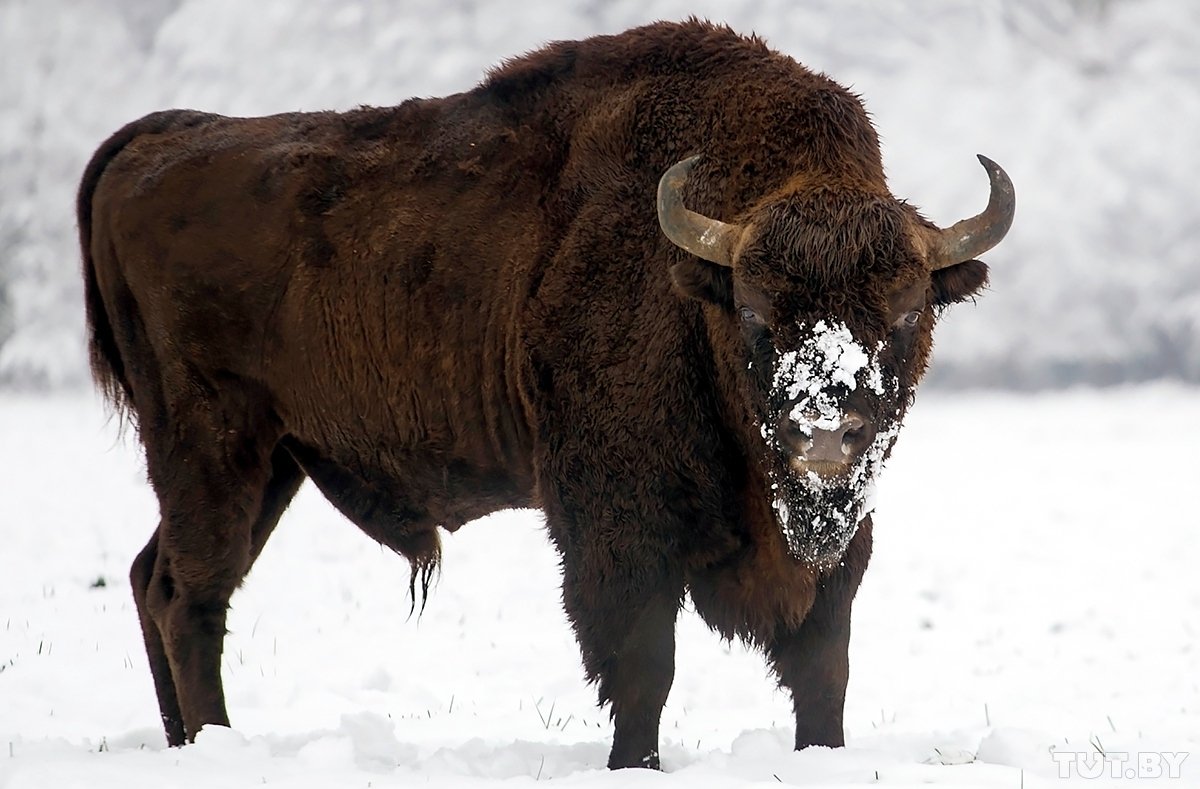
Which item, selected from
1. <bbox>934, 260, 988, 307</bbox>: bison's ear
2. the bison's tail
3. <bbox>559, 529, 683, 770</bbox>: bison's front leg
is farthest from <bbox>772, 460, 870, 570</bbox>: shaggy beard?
the bison's tail

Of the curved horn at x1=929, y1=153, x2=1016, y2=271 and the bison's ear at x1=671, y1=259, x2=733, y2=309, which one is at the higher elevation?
the curved horn at x1=929, y1=153, x2=1016, y2=271

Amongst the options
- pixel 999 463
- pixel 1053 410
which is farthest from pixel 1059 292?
pixel 999 463

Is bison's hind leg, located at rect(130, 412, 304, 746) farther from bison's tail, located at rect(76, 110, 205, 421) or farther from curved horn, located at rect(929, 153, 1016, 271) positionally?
curved horn, located at rect(929, 153, 1016, 271)

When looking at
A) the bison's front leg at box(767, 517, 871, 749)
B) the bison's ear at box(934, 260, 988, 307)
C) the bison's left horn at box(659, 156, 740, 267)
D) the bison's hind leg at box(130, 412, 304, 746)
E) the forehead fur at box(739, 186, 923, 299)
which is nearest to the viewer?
the forehead fur at box(739, 186, 923, 299)

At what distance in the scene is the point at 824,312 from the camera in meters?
4.01

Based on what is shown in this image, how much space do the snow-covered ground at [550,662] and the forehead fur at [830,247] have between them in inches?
58.8

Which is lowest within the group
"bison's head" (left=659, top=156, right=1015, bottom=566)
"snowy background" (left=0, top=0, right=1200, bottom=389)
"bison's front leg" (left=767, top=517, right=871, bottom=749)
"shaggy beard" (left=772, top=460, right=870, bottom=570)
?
"bison's front leg" (left=767, top=517, right=871, bottom=749)

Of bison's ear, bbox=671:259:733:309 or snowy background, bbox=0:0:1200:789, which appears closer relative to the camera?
bison's ear, bbox=671:259:733:309

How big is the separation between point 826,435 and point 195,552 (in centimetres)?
292

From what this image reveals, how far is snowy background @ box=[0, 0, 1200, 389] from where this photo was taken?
2283cm

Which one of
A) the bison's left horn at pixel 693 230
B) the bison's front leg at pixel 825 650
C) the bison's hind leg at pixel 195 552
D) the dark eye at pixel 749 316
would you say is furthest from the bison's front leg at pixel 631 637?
the bison's hind leg at pixel 195 552

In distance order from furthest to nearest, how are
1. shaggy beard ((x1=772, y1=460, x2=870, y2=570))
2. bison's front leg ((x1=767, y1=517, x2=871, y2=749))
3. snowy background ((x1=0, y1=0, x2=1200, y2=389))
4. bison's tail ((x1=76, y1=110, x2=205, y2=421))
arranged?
snowy background ((x1=0, y1=0, x2=1200, y2=389)), bison's tail ((x1=76, y1=110, x2=205, y2=421)), bison's front leg ((x1=767, y1=517, x2=871, y2=749)), shaggy beard ((x1=772, y1=460, x2=870, y2=570))

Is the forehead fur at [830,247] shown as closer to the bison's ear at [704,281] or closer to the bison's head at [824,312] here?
the bison's head at [824,312]

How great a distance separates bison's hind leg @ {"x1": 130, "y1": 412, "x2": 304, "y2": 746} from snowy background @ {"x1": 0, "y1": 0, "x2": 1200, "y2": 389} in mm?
18385
